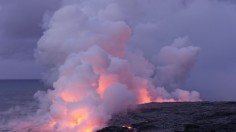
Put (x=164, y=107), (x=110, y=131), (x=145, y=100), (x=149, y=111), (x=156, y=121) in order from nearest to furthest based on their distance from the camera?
(x=110, y=131) < (x=156, y=121) < (x=149, y=111) < (x=164, y=107) < (x=145, y=100)

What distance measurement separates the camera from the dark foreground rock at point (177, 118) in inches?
3765

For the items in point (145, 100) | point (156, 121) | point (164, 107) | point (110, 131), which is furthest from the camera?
point (145, 100)

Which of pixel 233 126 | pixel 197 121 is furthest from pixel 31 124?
pixel 233 126

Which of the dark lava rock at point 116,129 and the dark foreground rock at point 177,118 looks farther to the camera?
the dark foreground rock at point 177,118

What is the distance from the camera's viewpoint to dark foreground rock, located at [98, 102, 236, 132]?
Result: 9562 centimetres

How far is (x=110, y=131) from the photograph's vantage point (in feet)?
301

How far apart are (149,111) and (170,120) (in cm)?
1542

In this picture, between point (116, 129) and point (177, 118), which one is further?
point (177, 118)

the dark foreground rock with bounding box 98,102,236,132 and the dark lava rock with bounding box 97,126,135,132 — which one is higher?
the dark foreground rock with bounding box 98,102,236,132

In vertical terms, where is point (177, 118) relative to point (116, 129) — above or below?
above

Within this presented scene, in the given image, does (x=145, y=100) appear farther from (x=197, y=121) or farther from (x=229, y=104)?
(x=197, y=121)

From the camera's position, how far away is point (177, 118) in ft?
372

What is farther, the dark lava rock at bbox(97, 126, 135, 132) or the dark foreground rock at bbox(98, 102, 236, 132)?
the dark foreground rock at bbox(98, 102, 236, 132)

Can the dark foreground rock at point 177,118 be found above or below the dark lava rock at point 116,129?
above
